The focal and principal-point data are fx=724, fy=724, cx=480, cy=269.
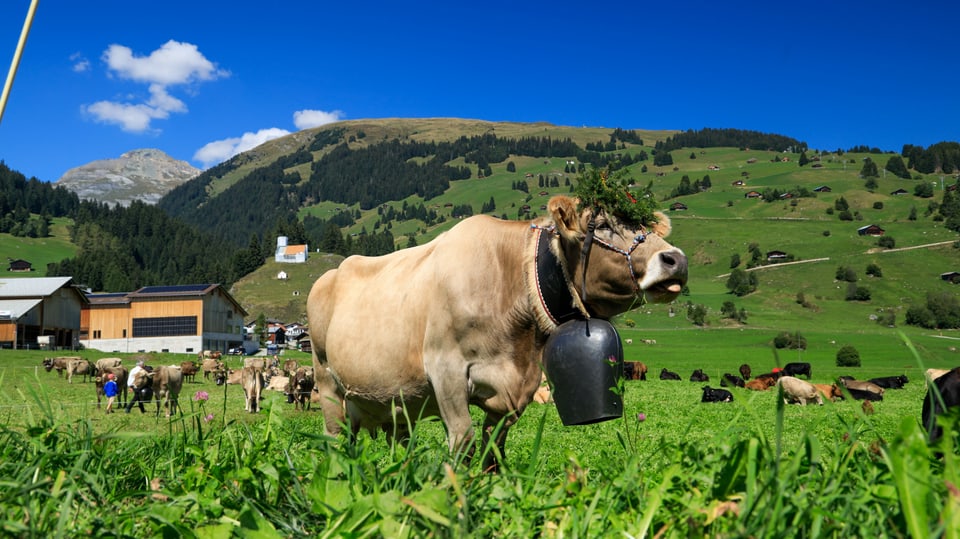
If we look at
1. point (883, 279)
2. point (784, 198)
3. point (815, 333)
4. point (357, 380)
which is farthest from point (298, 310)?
point (357, 380)

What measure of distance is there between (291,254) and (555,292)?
640 ft

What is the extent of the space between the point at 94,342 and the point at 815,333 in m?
99.6

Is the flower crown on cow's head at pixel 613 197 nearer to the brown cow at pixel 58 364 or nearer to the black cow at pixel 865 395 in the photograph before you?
the black cow at pixel 865 395

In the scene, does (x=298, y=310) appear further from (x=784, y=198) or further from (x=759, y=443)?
(x=759, y=443)

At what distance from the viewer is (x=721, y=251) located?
154250 mm

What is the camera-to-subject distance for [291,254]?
632 feet

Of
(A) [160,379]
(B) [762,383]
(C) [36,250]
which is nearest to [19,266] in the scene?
(C) [36,250]

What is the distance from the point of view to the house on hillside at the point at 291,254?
19061 cm

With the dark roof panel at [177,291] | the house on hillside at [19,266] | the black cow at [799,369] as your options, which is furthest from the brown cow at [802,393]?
the house on hillside at [19,266]

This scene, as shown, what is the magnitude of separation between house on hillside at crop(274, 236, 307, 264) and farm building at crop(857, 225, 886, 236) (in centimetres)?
13241

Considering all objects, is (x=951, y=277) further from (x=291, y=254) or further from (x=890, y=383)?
(x=291, y=254)

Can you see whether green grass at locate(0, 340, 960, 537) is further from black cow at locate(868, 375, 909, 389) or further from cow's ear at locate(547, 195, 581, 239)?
black cow at locate(868, 375, 909, 389)

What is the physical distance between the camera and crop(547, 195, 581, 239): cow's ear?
13.5 feet

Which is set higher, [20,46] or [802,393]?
[20,46]
